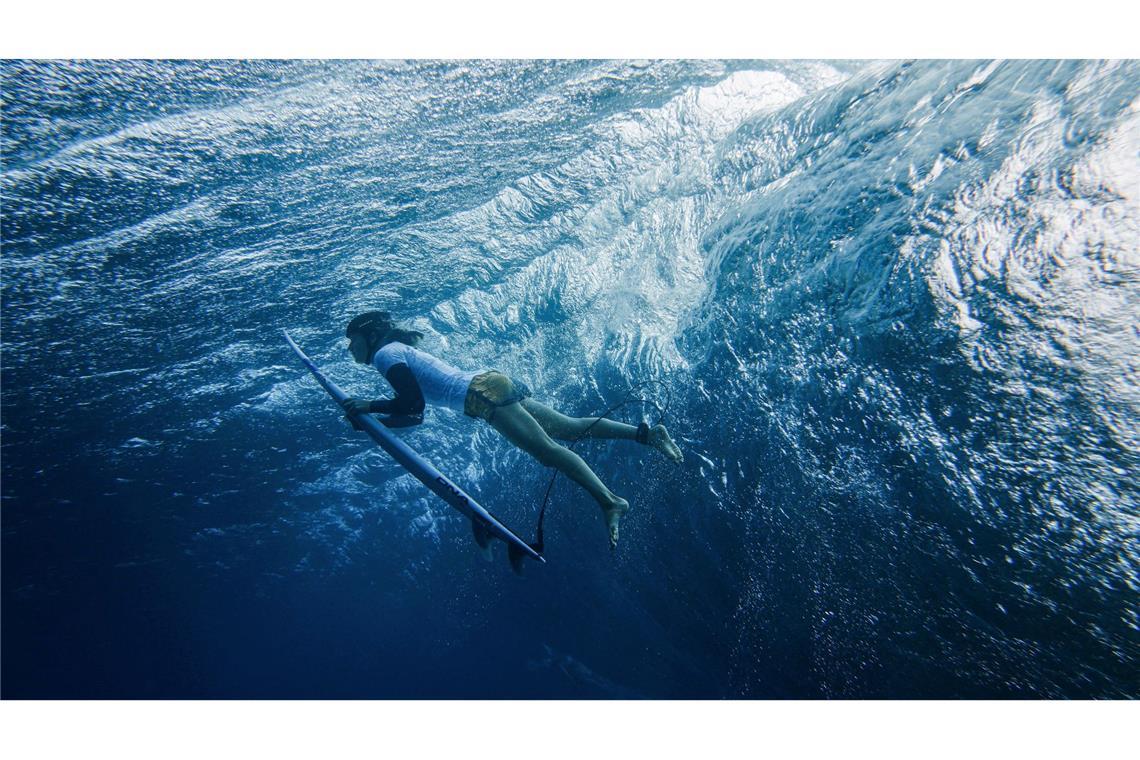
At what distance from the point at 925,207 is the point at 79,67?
27.0ft

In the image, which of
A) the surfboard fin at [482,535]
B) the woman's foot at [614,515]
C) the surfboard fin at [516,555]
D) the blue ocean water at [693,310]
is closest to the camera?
the woman's foot at [614,515]

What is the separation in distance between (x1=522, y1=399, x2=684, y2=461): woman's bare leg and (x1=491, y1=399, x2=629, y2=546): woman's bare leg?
421 mm

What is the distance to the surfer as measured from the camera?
324 cm

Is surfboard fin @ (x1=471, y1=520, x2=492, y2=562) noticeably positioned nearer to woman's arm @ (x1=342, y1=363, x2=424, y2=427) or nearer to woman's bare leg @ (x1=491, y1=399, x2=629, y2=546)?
woman's bare leg @ (x1=491, y1=399, x2=629, y2=546)

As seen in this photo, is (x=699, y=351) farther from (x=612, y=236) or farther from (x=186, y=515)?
(x=186, y=515)

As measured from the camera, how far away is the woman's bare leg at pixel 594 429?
380 centimetres

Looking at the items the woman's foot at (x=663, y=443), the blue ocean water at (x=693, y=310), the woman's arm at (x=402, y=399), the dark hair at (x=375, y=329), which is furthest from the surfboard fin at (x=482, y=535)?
the blue ocean water at (x=693, y=310)

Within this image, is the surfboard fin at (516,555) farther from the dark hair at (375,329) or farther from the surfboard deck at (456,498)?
the dark hair at (375,329)

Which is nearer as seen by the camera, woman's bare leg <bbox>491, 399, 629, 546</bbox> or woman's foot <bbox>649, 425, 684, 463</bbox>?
woman's bare leg <bbox>491, 399, 629, 546</bbox>

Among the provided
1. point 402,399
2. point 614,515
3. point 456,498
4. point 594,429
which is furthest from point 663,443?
point 402,399

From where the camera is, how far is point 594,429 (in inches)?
154

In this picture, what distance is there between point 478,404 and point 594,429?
115 cm

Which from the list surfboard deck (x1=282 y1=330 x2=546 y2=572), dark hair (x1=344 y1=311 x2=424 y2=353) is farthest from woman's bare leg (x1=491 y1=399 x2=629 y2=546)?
dark hair (x1=344 y1=311 x2=424 y2=353)

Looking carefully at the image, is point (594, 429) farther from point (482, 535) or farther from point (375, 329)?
point (375, 329)
